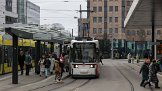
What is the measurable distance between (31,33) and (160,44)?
19104 millimetres

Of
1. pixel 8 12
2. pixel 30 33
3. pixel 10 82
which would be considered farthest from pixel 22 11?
pixel 10 82

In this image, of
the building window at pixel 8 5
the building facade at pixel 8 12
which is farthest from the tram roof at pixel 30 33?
the building window at pixel 8 5

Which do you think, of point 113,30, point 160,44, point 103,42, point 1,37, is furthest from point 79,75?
point 113,30

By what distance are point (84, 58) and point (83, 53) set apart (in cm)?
48

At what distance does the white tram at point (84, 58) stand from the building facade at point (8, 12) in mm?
61502

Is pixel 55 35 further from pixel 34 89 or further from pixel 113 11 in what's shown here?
pixel 113 11

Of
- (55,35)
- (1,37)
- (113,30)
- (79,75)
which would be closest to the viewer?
(79,75)

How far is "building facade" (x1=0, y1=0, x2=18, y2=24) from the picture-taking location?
3620 inches

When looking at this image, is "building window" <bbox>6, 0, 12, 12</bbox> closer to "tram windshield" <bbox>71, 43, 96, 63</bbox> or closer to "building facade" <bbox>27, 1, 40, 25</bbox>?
"building facade" <bbox>27, 1, 40, 25</bbox>

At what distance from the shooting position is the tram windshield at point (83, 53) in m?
28.7

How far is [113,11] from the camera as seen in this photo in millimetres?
121938

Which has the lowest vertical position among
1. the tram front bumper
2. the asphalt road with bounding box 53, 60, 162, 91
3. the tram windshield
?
the asphalt road with bounding box 53, 60, 162, 91

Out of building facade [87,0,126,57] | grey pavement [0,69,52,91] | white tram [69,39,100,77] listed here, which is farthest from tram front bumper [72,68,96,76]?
building facade [87,0,126,57]

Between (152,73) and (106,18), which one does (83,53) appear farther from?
(106,18)
